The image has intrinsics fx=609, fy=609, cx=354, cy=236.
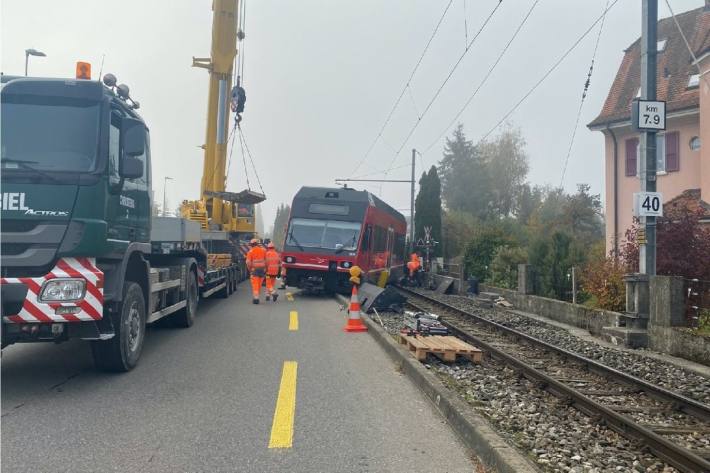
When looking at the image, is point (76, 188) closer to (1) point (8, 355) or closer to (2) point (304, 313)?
(1) point (8, 355)

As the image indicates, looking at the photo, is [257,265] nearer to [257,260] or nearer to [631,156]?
[257,260]

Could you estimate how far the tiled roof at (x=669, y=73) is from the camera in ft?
76.1

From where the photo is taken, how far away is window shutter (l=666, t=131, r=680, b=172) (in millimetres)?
22641

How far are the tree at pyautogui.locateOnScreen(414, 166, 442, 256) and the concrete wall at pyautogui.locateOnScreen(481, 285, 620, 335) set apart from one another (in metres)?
24.1

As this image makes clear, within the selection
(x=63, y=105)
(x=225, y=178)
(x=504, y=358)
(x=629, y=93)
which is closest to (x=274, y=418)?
(x=63, y=105)

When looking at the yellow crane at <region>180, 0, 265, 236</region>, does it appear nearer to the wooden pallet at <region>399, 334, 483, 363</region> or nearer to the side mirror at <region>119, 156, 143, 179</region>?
the wooden pallet at <region>399, 334, 483, 363</region>

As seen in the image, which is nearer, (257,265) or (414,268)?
(257,265)

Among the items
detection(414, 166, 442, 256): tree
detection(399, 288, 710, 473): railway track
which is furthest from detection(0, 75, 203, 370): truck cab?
detection(414, 166, 442, 256): tree

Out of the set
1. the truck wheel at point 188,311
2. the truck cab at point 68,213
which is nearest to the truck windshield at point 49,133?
the truck cab at point 68,213

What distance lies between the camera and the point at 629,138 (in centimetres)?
2461

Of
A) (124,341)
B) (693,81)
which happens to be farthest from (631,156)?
(124,341)

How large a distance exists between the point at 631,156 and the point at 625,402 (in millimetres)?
19750

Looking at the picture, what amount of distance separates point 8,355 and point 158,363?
7.11 ft

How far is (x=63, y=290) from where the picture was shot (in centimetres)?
614
